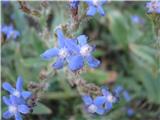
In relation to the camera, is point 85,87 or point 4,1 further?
point 4,1

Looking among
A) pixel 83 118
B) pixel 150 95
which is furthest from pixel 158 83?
pixel 83 118

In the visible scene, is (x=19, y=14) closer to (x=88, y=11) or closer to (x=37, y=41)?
(x=37, y=41)

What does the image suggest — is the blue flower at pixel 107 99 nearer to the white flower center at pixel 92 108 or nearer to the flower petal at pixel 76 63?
the white flower center at pixel 92 108

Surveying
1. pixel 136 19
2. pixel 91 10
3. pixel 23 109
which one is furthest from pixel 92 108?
pixel 136 19

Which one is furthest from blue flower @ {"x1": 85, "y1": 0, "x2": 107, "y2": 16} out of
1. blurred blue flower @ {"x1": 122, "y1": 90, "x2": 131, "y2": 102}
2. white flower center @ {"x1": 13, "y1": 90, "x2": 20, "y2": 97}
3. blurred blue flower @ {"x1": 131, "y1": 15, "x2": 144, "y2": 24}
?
blurred blue flower @ {"x1": 131, "y1": 15, "x2": 144, "y2": 24}

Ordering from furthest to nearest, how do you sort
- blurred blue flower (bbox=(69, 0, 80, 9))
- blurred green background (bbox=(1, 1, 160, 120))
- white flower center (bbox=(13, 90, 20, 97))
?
blurred green background (bbox=(1, 1, 160, 120)) → white flower center (bbox=(13, 90, 20, 97)) → blurred blue flower (bbox=(69, 0, 80, 9))

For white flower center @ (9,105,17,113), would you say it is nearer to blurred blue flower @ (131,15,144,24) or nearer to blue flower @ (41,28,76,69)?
blue flower @ (41,28,76,69)
